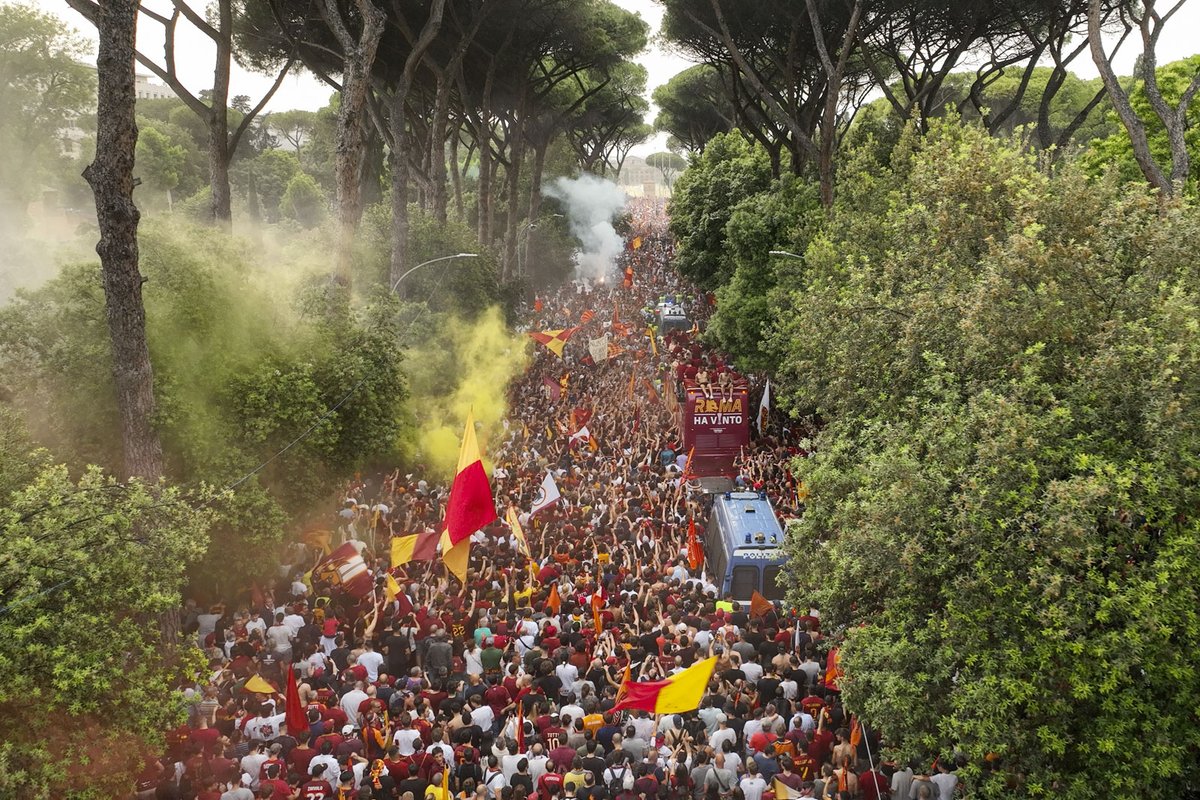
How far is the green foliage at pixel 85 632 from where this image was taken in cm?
739

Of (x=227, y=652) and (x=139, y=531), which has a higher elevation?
(x=139, y=531)

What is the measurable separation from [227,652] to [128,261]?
5347 mm

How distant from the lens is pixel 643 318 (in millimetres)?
41344

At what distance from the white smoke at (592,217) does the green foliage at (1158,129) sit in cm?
3764

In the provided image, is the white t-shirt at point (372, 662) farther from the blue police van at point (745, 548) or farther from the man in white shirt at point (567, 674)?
the blue police van at point (745, 548)

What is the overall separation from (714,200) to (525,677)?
22809mm

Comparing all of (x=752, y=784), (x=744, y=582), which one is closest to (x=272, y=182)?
(x=744, y=582)

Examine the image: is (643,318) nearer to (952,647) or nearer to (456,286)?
(456,286)

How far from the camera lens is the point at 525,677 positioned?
10.9 metres

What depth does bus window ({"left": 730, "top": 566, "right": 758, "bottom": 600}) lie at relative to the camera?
14453 millimetres

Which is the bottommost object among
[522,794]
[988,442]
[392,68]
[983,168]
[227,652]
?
[227,652]

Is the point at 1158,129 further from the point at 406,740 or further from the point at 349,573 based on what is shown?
the point at 406,740

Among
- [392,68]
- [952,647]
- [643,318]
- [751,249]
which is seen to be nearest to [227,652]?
[952,647]

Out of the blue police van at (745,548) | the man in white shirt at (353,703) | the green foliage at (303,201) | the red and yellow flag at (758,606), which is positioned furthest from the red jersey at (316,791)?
the green foliage at (303,201)
